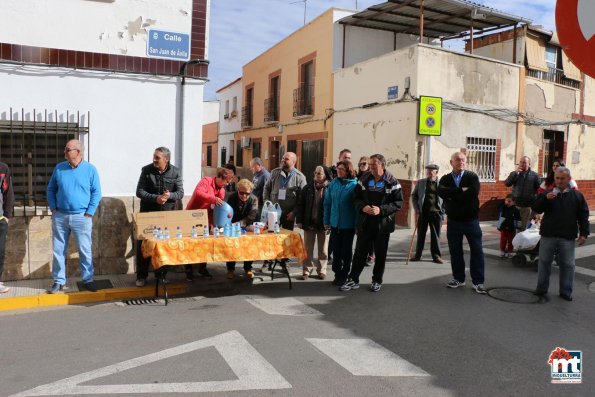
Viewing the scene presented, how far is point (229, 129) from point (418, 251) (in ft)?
68.5

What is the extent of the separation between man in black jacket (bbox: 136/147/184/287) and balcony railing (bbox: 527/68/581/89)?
40.5 ft

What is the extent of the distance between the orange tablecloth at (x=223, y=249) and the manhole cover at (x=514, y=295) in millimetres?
2601

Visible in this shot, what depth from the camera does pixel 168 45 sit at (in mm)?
7707

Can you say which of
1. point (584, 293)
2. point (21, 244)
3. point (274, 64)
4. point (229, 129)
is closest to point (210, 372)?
point (21, 244)

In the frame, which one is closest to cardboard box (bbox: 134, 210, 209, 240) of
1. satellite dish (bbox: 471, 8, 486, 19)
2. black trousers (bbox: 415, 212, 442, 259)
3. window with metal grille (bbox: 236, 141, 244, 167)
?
black trousers (bbox: 415, 212, 442, 259)

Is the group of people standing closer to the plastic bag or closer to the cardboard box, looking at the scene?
the cardboard box

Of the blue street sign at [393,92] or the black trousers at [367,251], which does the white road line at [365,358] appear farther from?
the blue street sign at [393,92]

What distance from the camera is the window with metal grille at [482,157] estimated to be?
13.7 m

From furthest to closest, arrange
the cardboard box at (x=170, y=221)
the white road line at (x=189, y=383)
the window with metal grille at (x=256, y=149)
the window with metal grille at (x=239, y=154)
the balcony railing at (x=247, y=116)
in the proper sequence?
1. the window with metal grille at (x=239, y=154)
2. the balcony railing at (x=247, y=116)
3. the window with metal grille at (x=256, y=149)
4. the cardboard box at (x=170, y=221)
5. the white road line at (x=189, y=383)

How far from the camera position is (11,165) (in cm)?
702

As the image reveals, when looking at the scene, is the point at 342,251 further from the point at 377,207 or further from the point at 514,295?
the point at 514,295

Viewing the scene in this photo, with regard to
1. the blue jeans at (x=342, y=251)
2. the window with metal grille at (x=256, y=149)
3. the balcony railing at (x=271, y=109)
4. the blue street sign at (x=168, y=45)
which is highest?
the balcony railing at (x=271, y=109)

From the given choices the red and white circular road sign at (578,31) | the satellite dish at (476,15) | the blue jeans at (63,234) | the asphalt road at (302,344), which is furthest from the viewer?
the satellite dish at (476,15)

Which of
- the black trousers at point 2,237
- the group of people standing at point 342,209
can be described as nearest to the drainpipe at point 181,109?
the group of people standing at point 342,209
